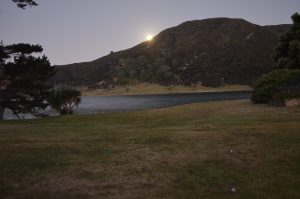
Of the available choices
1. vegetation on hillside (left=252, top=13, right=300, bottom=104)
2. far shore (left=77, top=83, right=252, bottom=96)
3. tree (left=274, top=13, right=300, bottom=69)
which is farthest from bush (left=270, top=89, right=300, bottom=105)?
far shore (left=77, top=83, right=252, bottom=96)

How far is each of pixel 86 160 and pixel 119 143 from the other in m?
2.95

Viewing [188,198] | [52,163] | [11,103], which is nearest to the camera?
[188,198]

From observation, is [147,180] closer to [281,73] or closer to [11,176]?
[11,176]

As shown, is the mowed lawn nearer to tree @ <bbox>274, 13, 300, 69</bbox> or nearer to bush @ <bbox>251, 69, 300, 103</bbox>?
bush @ <bbox>251, 69, 300, 103</bbox>

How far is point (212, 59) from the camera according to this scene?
194125 millimetres

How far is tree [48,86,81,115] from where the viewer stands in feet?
153

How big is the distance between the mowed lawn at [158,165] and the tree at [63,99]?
30800 millimetres

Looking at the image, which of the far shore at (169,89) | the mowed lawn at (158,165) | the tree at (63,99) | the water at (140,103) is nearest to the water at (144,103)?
the water at (140,103)

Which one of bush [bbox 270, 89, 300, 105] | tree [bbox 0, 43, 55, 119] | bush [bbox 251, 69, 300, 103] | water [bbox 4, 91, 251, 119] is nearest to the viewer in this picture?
bush [bbox 270, 89, 300, 105]

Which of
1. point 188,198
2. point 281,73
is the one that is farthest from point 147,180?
point 281,73

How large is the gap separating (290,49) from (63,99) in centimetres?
2969

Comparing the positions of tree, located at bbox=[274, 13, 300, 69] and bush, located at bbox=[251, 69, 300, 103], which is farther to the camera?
tree, located at bbox=[274, 13, 300, 69]

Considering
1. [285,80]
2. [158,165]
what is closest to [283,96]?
[285,80]

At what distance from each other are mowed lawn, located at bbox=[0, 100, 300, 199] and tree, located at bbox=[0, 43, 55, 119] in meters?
24.3
